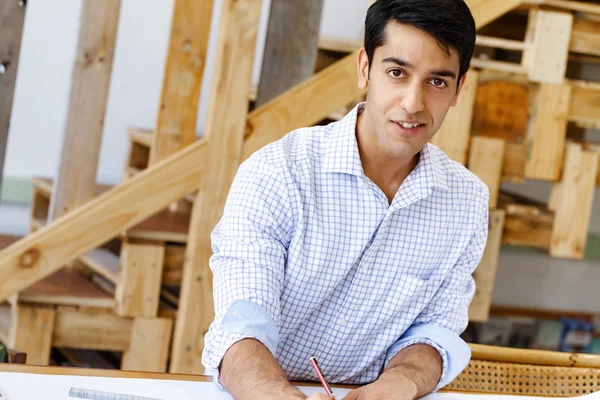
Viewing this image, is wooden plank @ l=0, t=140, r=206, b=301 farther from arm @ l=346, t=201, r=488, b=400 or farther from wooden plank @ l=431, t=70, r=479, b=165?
arm @ l=346, t=201, r=488, b=400

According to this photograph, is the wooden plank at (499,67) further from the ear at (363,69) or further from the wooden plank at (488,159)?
the ear at (363,69)

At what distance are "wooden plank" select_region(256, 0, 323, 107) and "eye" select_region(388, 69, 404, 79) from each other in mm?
1500

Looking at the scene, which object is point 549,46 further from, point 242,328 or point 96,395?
point 96,395

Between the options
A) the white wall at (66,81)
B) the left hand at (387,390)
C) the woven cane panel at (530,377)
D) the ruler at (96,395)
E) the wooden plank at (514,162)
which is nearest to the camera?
the ruler at (96,395)

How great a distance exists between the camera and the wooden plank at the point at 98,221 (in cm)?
250

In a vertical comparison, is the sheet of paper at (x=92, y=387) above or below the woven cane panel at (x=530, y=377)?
below

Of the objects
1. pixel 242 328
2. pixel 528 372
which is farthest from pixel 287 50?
pixel 242 328

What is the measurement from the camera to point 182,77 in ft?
9.02

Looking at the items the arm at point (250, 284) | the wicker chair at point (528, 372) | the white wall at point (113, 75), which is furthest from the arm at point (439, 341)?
the white wall at point (113, 75)

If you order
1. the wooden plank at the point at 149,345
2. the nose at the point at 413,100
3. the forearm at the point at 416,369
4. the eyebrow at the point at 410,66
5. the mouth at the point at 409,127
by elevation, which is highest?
the eyebrow at the point at 410,66

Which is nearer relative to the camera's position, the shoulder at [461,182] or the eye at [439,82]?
the eye at [439,82]

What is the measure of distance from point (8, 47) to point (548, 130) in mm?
1744

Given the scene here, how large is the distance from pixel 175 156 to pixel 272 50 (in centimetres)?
61

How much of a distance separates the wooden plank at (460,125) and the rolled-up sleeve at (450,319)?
1121 millimetres
